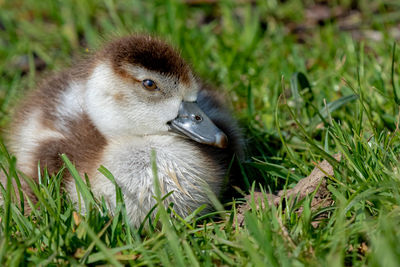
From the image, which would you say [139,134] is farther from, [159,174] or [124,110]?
[159,174]

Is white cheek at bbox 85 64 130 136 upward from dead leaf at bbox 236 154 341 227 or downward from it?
upward

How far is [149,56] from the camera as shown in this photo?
2.15m

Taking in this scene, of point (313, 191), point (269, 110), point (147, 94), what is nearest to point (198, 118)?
point (147, 94)

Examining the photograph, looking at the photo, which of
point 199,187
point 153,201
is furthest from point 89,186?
point 199,187

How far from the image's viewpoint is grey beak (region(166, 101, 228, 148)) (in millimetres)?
2135

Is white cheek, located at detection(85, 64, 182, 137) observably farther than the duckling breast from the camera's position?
Yes

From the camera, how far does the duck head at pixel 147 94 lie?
85.1 inches

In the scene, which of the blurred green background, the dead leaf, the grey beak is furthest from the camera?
the grey beak

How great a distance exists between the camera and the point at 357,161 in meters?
1.99

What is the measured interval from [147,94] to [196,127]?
24 cm

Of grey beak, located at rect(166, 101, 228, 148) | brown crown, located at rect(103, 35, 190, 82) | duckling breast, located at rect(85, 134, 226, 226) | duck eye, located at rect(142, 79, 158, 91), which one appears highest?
brown crown, located at rect(103, 35, 190, 82)

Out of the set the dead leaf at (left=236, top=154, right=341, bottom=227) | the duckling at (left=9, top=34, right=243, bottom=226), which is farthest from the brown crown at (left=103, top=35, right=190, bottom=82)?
the dead leaf at (left=236, top=154, right=341, bottom=227)

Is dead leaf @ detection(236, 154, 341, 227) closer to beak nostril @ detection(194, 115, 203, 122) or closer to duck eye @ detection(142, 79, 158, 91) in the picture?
beak nostril @ detection(194, 115, 203, 122)

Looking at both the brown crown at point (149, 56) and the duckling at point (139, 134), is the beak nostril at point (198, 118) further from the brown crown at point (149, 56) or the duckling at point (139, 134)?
the brown crown at point (149, 56)
